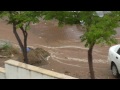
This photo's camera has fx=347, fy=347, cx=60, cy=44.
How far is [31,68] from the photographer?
216 inches

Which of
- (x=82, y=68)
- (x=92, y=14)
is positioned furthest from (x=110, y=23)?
(x=82, y=68)

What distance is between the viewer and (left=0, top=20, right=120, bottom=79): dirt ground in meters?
11.3

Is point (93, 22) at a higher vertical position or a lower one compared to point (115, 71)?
higher

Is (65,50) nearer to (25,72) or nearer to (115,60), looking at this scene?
(115,60)

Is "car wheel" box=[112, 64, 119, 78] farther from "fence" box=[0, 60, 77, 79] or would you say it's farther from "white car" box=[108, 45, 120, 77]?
"fence" box=[0, 60, 77, 79]

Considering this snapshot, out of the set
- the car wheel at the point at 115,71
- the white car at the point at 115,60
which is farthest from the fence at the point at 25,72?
the car wheel at the point at 115,71

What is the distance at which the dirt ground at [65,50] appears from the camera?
11.3 m

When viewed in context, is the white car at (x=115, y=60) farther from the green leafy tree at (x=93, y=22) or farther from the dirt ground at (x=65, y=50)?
the green leafy tree at (x=93, y=22)

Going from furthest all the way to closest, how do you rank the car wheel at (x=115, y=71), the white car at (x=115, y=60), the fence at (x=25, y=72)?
the car wheel at (x=115, y=71) < the white car at (x=115, y=60) < the fence at (x=25, y=72)

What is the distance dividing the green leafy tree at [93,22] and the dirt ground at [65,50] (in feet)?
7.59

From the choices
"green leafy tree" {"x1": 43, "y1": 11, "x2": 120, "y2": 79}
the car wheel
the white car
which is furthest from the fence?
the car wheel

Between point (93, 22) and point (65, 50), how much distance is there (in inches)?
190

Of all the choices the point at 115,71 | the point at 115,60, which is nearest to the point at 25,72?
the point at 115,60

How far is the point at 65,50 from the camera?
43.6 feet
